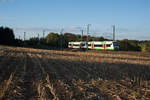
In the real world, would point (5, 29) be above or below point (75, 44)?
above

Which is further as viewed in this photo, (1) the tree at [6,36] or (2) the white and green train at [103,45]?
(1) the tree at [6,36]

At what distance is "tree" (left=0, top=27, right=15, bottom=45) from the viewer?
224ft

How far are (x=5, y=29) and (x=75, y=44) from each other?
96.7 feet

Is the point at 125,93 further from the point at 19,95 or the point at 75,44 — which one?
the point at 75,44

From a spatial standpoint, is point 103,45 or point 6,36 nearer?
point 103,45

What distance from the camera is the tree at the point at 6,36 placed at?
68300mm

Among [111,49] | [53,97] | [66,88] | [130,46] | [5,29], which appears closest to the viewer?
[53,97]

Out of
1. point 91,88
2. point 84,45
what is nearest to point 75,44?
point 84,45

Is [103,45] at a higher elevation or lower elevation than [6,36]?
lower

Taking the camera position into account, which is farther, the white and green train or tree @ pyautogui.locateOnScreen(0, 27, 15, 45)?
tree @ pyautogui.locateOnScreen(0, 27, 15, 45)

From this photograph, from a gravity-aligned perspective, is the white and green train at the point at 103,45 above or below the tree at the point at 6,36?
below

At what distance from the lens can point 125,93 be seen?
574 cm

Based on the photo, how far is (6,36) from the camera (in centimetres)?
6938

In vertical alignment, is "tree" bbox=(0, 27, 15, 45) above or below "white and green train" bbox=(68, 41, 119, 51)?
above
